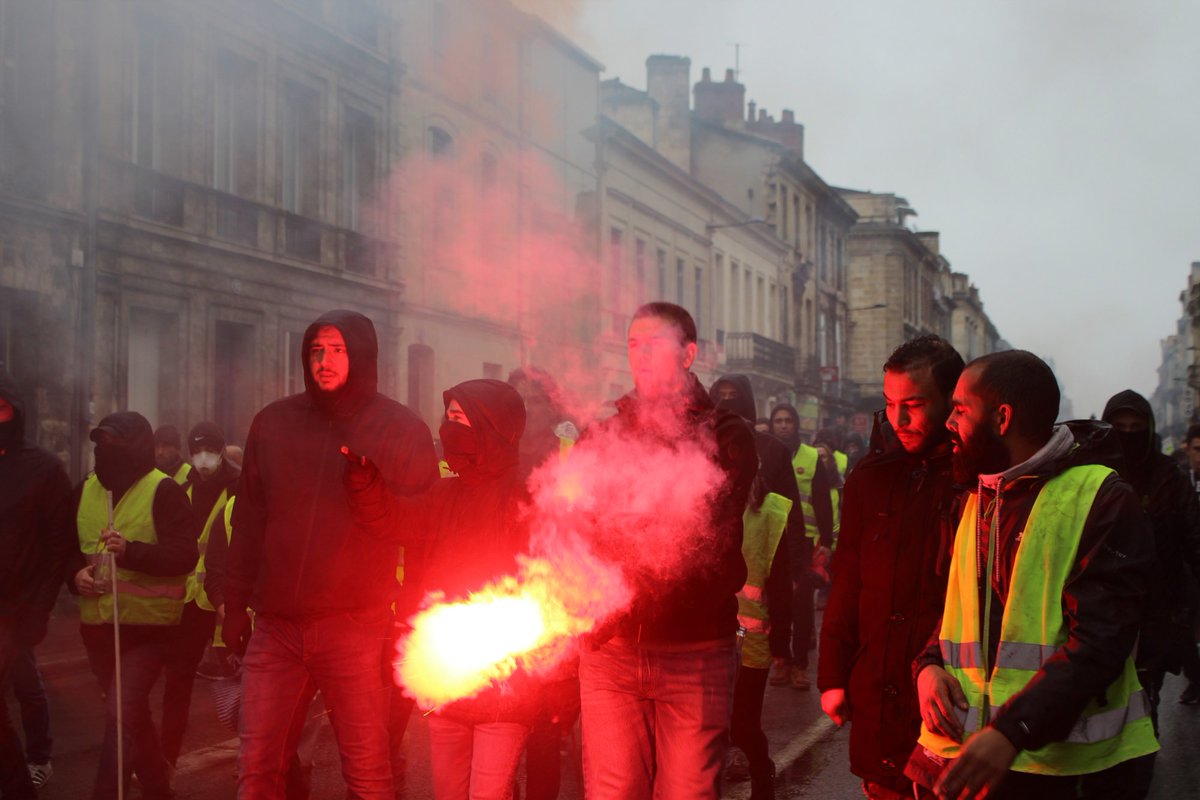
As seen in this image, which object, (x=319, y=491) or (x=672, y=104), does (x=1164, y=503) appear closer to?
(x=319, y=491)

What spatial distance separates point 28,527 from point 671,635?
3.01 metres

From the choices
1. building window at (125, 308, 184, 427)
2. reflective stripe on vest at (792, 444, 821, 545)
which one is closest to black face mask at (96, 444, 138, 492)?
reflective stripe on vest at (792, 444, 821, 545)

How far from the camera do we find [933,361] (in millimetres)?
3451

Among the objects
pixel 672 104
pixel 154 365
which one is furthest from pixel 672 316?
pixel 672 104

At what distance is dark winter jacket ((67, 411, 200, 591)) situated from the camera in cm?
526

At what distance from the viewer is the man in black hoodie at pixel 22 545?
4992mm

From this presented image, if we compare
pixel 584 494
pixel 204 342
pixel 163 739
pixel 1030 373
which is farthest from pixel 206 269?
pixel 1030 373

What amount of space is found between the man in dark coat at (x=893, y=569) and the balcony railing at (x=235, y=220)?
12305 mm

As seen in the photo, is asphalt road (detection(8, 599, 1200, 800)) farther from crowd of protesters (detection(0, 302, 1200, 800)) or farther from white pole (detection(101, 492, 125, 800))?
→ white pole (detection(101, 492, 125, 800))

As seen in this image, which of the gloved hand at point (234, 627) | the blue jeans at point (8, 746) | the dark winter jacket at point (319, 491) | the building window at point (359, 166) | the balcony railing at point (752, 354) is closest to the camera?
the dark winter jacket at point (319, 491)

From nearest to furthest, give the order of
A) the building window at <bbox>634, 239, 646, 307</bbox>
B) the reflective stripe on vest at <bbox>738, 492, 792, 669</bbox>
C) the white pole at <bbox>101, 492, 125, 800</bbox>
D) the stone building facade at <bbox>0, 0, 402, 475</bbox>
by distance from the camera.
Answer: the white pole at <bbox>101, 492, 125, 800</bbox>
the reflective stripe on vest at <bbox>738, 492, 792, 669</bbox>
the stone building facade at <bbox>0, 0, 402, 475</bbox>
the building window at <bbox>634, 239, 646, 307</bbox>

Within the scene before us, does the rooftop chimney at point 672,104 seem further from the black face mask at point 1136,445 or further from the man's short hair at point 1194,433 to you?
the black face mask at point 1136,445

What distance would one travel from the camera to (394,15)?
59.0 feet

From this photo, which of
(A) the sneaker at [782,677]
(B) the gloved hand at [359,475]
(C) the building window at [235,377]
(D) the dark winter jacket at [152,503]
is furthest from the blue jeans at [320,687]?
(C) the building window at [235,377]
